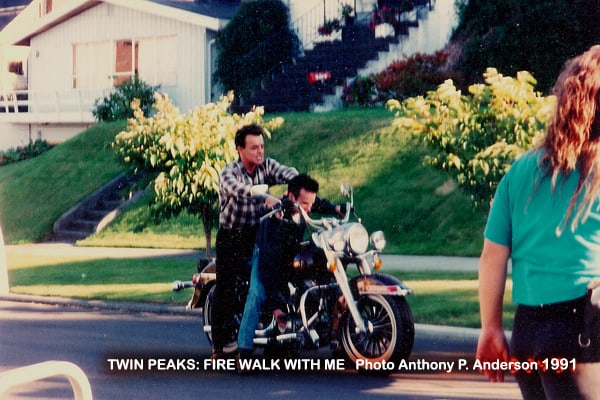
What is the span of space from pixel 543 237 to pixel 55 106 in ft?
113

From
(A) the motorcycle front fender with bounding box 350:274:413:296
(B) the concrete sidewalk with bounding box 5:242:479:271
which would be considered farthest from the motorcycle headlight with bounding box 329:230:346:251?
(B) the concrete sidewalk with bounding box 5:242:479:271

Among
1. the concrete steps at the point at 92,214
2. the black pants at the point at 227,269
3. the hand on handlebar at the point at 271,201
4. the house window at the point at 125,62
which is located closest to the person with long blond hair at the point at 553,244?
the hand on handlebar at the point at 271,201

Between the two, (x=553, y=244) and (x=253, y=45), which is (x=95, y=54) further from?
(x=553, y=244)

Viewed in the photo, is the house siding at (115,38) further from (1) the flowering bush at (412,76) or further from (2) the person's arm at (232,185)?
(2) the person's arm at (232,185)

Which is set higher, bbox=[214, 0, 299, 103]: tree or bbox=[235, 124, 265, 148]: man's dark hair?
bbox=[214, 0, 299, 103]: tree

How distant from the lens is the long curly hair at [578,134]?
3.68 meters

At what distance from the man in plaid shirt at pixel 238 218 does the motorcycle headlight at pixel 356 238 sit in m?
0.67

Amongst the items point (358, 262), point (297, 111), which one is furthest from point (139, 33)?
point (358, 262)

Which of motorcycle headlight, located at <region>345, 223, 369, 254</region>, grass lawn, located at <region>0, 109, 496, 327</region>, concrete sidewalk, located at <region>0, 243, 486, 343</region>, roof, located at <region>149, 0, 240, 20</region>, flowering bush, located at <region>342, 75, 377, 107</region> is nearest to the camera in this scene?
motorcycle headlight, located at <region>345, 223, 369, 254</region>

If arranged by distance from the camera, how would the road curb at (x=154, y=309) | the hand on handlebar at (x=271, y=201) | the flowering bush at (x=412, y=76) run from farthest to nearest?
the flowering bush at (x=412, y=76), the road curb at (x=154, y=309), the hand on handlebar at (x=271, y=201)

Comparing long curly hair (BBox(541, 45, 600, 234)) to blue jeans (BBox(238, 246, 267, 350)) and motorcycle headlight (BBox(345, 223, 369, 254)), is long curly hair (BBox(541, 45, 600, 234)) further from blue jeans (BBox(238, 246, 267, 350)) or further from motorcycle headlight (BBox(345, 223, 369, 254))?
blue jeans (BBox(238, 246, 267, 350))

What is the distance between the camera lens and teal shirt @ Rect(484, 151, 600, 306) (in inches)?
147

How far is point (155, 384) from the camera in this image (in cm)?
866

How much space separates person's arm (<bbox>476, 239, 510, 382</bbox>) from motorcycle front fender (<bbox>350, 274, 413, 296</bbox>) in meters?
4.21
